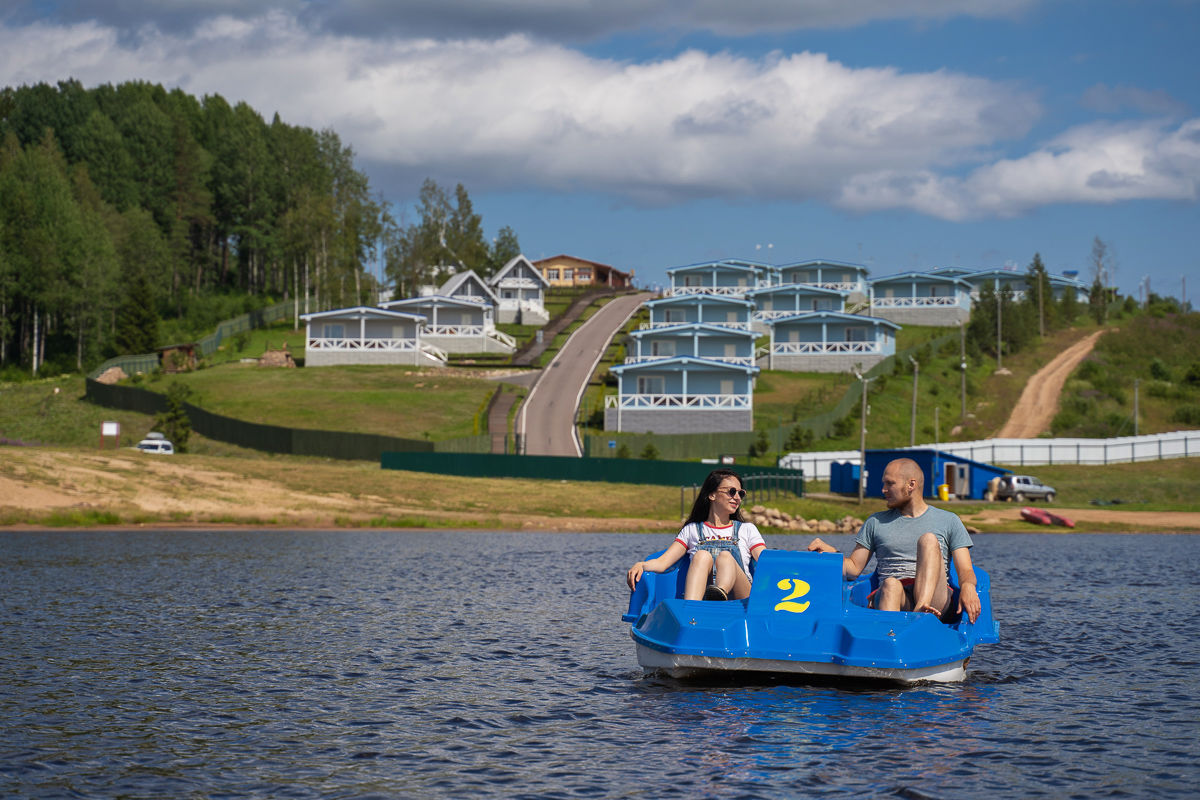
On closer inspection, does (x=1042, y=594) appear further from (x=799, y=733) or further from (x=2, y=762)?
(x=2, y=762)

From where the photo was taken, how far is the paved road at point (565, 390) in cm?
7561

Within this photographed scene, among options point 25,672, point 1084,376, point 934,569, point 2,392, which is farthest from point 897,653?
point 1084,376

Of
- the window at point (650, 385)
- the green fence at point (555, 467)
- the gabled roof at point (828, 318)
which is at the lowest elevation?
the green fence at point (555, 467)

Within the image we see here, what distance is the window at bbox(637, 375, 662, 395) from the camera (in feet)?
294

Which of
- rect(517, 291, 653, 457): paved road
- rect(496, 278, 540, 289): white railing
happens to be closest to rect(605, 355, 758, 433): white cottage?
rect(517, 291, 653, 457): paved road

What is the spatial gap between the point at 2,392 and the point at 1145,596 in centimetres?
8523

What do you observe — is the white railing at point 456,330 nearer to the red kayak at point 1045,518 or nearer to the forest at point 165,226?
the forest at point 165,226

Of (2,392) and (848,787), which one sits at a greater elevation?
(2,392)

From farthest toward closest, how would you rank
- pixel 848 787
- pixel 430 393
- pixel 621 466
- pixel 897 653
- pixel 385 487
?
pixel 430 393, pixel 621 466, pixel 385 487, pixel 897 653, pixel 848 787

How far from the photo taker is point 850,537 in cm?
4891

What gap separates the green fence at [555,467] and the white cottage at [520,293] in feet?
246

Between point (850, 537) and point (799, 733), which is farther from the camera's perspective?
point (850, 537)

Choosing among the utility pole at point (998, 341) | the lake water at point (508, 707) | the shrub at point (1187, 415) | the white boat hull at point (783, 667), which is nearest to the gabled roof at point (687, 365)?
the utility pole at point (998, 341)

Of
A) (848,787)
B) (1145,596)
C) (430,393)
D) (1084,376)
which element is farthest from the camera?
(1084,376)
